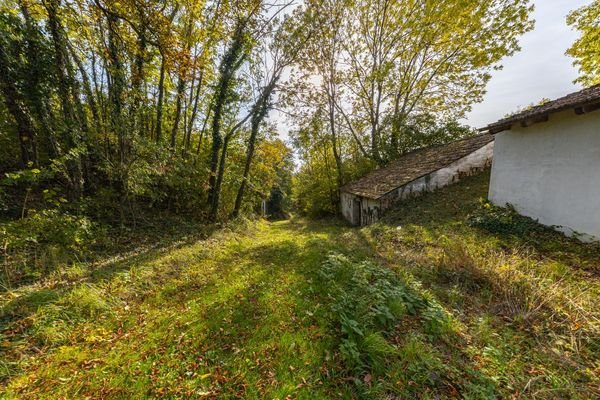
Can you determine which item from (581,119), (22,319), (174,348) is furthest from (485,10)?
(22,319)

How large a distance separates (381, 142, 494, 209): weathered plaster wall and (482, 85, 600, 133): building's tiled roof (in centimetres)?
369

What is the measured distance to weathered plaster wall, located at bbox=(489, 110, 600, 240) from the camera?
4934 millimetres

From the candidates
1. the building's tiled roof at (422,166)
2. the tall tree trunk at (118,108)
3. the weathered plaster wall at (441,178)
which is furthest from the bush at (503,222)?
the tall tree trunk at (118,108)

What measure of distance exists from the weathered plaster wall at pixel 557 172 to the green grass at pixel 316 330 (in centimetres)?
99

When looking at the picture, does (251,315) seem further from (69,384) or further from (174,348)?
(69,384)

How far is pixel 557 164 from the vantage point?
5.59 meters

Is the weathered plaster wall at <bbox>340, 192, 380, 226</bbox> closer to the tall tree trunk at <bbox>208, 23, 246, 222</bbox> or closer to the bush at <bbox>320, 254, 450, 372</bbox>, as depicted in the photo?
the bush at <bbox>320, 254, 450, 372</bbox>

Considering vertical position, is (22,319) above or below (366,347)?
above

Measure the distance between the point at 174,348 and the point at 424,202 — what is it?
10775 millimetres

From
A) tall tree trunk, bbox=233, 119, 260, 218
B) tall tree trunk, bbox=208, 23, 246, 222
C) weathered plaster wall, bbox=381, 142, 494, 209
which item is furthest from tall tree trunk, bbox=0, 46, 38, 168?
weathered plaster wall, bbox=381, 142, 494, 209

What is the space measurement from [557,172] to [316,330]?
756 centimetres

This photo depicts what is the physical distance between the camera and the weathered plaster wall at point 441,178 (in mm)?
10836

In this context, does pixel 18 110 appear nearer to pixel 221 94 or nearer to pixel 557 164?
pixel 221 94

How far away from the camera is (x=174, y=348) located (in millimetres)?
2695
